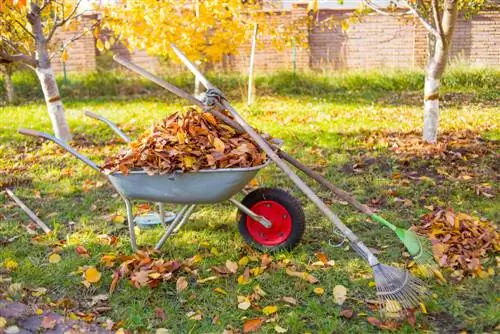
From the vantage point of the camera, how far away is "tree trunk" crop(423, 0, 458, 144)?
6160 mm

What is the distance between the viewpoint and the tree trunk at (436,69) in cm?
616

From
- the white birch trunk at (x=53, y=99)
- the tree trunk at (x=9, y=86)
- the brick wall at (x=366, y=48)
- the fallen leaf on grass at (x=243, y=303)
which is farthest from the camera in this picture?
the brick wall at (x=366, y=48)

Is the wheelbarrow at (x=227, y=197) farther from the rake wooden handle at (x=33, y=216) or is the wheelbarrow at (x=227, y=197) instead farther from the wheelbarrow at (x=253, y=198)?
the rake wooden handle at (x=33, y=216)

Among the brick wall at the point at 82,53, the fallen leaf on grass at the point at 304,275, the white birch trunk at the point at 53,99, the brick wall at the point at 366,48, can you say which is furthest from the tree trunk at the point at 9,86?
the fallen leaf on grass at the point at 304,275

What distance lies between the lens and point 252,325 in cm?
311

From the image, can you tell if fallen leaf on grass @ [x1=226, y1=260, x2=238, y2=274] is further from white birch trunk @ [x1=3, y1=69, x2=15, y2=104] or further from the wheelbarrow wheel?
white birch trunk @ [x1=3, y1=69, x2=15, y2=104]

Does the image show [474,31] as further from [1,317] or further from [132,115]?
[1,317]

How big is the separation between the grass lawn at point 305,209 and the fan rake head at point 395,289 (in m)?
0.12

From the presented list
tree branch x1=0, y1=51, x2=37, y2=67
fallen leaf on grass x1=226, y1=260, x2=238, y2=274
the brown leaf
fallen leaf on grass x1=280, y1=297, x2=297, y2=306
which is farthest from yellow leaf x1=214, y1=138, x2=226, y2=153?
tree branch x1=0, y1=51, x2=37, y2=67

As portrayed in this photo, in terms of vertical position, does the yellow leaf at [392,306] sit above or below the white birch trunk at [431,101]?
below

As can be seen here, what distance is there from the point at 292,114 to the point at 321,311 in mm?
6168

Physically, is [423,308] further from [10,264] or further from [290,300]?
[10,264]

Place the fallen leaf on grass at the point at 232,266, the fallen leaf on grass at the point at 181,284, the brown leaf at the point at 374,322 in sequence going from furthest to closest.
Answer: the fallen leaf on grass at the point at 232,266, the fallen leaf on grass at the point at 181,284, the brown leaf at the point at 374,322

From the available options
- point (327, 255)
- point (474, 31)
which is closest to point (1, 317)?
point (327, 255)
